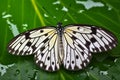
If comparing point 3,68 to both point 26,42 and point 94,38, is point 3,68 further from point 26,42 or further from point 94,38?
point 94,38

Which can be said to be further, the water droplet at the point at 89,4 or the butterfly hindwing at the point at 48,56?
the water droplet at the point at 89,4

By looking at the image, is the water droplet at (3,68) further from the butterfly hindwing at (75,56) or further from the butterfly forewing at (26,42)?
the butterfly hindwing at (75,56)

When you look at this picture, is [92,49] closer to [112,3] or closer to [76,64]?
[76,64]

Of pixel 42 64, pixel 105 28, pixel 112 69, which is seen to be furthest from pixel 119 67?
pixel 42 64

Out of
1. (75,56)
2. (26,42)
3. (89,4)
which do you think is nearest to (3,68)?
(26,42)

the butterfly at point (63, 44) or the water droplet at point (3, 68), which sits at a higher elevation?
the butterfly at point (63, 44)

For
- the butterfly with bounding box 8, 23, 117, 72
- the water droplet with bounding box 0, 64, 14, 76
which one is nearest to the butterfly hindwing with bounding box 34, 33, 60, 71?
the butterfly with bounding box 8, 23, 117, 72

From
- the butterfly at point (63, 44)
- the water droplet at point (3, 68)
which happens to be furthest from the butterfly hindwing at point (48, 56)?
the water droplet at point (3, 68)
